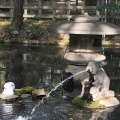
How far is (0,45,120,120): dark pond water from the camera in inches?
329

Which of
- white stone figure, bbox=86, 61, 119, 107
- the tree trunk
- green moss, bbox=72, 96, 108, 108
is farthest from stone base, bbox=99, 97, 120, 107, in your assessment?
the tree trunk

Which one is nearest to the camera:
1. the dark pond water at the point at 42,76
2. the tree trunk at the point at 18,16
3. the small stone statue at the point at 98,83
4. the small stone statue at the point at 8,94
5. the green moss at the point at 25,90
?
the dark pond water at the point at 42,76

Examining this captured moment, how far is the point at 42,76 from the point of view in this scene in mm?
12648

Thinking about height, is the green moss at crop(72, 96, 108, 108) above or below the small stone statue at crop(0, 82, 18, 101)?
below

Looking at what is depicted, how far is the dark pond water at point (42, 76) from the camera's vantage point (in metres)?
8.36

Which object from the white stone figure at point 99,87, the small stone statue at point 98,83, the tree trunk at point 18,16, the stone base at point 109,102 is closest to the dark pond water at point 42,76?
the stone base at point 109,102

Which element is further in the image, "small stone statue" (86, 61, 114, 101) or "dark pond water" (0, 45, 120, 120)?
"small stone statue" (86, 61, 114, 101)

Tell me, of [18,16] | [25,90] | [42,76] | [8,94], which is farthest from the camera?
[18,16]

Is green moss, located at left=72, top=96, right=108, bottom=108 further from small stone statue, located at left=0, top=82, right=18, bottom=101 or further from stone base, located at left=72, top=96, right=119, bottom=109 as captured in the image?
small stone statue, located at left=0, top=82, right=18, bottom=101

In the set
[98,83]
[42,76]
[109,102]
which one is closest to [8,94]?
[98,83]

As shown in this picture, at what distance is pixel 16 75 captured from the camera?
12.8 meters

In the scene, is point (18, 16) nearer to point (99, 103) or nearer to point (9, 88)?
point (9, 88)

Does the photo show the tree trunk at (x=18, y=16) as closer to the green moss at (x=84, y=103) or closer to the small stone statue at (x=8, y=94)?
the small stone statue at (x=8, y=94)

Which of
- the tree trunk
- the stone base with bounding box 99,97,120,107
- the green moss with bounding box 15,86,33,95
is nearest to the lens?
the stone base with bounding box 99,97,120,107
